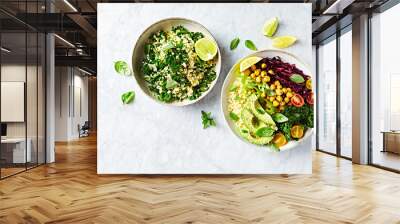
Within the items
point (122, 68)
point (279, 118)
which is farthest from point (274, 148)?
point (122, 68)

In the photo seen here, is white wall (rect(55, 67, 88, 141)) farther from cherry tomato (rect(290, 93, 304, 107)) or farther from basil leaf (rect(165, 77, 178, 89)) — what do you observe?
cherry tomato (rect(290, 93, 304, 107))

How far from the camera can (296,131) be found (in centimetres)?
477

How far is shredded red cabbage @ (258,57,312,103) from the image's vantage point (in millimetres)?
4734

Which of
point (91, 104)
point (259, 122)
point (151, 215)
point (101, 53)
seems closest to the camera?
point (151, 215)

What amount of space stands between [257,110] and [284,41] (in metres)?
1.18

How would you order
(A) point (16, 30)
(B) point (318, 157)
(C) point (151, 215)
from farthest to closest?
(B) point (318, 157) < (A) point (16, 30) < (C) point (151, 215)

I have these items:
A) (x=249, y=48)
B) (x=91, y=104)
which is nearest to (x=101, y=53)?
(x=249, y=48)

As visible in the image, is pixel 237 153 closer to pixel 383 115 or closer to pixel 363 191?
pixel 363 191

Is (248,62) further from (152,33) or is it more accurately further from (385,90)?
(385,90)

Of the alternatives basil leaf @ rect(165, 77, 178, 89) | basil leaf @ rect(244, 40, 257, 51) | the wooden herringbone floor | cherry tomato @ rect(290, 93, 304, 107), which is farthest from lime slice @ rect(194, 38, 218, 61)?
the wooden herringbone floor

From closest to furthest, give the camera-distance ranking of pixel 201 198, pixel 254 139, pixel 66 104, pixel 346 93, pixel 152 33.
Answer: pixel 201 198
pixel 254 139
pixel 152 33
pixel 346 93
pixel 66 104

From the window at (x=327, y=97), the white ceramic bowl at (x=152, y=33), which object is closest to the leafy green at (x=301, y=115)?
the white ceramic bowl at (x=152, y=33)

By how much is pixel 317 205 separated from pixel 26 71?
194 inches

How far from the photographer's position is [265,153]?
530cm
